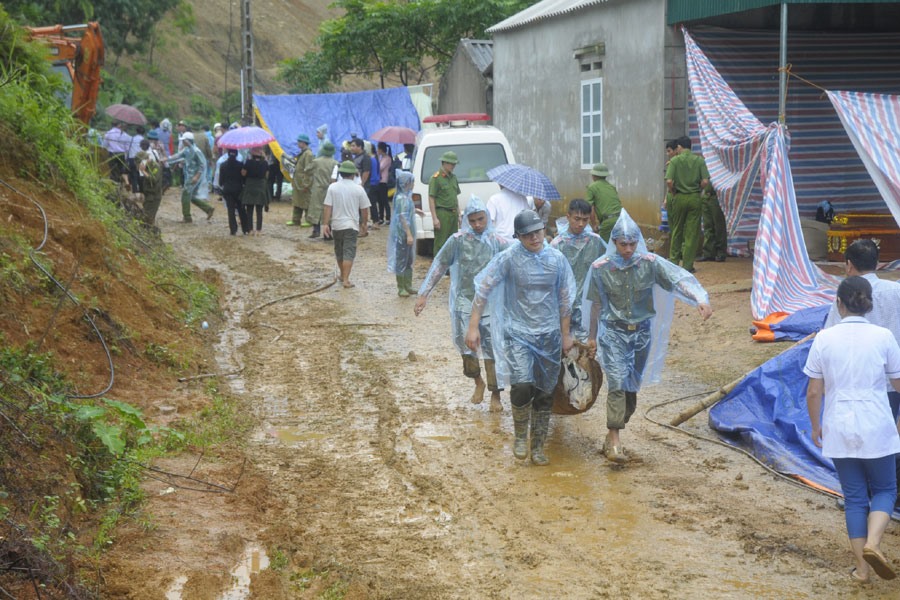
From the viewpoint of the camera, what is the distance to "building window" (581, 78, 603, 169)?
1728 cm

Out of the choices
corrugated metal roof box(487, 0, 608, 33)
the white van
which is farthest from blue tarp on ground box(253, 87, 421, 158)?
the white van

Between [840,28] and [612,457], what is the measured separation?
1068 cm

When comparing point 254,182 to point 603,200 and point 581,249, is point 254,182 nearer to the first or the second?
point 603,200

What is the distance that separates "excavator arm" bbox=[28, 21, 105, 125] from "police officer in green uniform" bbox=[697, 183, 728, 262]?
30.9ft

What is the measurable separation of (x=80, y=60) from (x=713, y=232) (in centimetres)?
1007

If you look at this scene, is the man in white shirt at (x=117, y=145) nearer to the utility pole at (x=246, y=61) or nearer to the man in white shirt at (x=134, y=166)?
the man in white shirt at (x=134, y=166)

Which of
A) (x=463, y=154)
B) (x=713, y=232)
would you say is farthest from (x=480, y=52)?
(x=713, y=232)

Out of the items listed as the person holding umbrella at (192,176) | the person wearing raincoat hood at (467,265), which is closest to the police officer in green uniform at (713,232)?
the person wearing raincoat hood at (467,265)

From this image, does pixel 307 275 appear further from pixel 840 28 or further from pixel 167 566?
pixel 167 566

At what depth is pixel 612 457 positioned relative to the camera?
686cm

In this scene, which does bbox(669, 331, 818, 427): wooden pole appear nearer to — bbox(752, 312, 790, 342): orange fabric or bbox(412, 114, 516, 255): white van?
bbox(752, 312, 790, 342): orange fabric

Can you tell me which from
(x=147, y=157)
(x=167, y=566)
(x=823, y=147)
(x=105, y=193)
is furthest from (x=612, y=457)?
(x=147, y=157)

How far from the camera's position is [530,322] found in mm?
7023

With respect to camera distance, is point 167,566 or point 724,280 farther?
point 724,280
